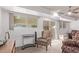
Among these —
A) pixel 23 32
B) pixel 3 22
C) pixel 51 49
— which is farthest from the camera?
pixel 23 32

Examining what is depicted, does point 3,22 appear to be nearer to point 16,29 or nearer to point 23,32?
point 16,29

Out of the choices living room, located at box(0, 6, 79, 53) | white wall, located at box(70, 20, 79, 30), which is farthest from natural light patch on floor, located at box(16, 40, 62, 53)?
white wall, located at box(70, 20, 79, 30)

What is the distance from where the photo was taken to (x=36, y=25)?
176 centimetres

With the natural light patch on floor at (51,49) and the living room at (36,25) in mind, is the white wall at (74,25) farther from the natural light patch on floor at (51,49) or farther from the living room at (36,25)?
the natural light patch on floor at (51,49)

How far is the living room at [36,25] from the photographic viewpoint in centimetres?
156

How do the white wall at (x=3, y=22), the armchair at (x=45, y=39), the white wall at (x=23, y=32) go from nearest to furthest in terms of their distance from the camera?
the white wall at (x=3, y=22), the white wall at (x=23, y=32), the armchair at (x=45, y=39)

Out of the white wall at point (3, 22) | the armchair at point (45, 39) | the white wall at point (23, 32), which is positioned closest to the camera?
the white wall at point (3, 22)

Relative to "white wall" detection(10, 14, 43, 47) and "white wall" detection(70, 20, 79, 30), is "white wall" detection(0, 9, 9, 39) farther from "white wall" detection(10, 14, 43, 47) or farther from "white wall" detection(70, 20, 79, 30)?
"white wall" detection(70, 20, 79, 30)

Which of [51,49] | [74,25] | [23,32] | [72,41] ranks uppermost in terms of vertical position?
[74,25]

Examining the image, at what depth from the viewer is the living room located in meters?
1.56

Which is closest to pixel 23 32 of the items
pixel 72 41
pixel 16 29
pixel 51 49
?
pixel 16 29

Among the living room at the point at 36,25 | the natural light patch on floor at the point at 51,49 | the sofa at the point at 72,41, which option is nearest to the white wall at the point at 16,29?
the living room at the point at 36,25

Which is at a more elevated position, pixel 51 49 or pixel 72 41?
pixel 72 41
